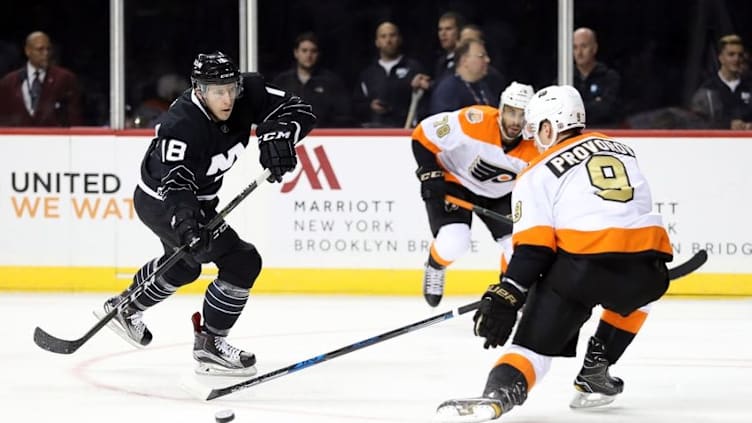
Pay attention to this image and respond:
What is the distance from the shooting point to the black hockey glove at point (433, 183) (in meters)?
5.72

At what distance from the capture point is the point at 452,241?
5746 millimetres

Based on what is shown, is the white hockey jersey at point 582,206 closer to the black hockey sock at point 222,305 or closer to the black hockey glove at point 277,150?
the black hockey glove at point 277,150

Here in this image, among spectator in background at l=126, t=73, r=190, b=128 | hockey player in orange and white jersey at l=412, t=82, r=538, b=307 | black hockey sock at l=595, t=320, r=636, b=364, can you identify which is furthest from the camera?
spectator in background at l=126, t=73, r=190, b=128

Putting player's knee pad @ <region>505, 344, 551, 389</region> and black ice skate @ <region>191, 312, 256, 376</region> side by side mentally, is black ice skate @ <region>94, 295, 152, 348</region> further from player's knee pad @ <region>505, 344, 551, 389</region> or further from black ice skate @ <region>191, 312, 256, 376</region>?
player's knee pad @ <region>505, 344, 551, 389</region>

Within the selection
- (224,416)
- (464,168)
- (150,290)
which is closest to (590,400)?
(224,416)

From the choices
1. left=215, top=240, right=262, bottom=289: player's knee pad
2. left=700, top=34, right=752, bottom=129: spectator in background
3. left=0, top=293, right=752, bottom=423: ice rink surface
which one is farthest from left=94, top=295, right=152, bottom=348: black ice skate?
left=700, top=34, right=752, bottom=129: spectator in background

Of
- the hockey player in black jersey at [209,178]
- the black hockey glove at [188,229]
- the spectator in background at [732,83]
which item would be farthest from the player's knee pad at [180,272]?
the spectator in background at [732,83]

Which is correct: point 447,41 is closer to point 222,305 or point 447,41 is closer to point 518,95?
point 518,95

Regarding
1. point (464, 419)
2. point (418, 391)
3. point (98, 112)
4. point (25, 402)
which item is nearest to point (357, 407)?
point (418, 391)

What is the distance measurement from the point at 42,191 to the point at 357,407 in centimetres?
354

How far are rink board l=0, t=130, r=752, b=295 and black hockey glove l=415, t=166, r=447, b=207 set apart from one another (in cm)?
115

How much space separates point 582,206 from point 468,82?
3.60 metres

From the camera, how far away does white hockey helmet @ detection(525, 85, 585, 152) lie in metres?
3.60

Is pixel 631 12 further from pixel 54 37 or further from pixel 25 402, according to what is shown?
pixel 25 402
